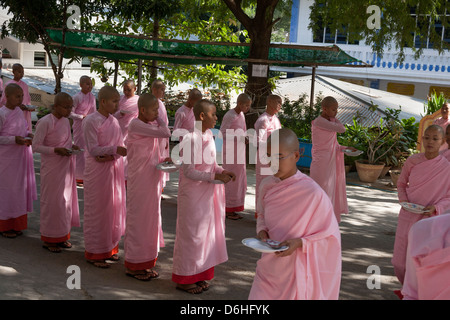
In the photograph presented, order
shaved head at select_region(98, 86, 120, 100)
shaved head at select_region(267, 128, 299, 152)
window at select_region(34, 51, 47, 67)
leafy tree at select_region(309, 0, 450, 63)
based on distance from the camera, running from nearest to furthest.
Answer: shaved head at select_region(267, 128, 299, 152) < shaved head at select_region(98, 86, 120, 100) < leafy tree at select_region(309, 0, 450, 63) < window at select_region(34, 51, 47, 67)

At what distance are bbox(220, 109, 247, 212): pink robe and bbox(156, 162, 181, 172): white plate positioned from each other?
10.9 feet

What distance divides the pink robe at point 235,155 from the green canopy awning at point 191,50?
4.34 m

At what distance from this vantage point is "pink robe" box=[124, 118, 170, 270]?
6512 millimetres

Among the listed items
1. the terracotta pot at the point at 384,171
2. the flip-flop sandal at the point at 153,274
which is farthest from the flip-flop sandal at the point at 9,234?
the terracotta pot at the point at 384,171

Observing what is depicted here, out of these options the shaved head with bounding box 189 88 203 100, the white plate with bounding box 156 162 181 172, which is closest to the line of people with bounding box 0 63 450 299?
the white plate with bounding box 156 162 181 172

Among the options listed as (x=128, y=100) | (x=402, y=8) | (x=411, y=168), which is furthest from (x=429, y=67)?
(x=411, y=168)

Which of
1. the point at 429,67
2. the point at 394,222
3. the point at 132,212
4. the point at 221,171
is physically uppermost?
the point at 429,67

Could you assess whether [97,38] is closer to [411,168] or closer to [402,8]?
[402,8]

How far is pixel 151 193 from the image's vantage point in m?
6.60

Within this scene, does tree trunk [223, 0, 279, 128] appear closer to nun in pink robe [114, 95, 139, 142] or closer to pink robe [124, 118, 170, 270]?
nun in pink robe [114, 95, 139, 142]

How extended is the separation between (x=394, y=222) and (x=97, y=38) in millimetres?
8631

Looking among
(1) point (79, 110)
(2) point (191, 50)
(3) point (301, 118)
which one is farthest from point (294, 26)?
(1) point (79, 110)

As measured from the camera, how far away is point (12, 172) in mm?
8016

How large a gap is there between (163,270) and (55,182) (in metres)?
1.83
